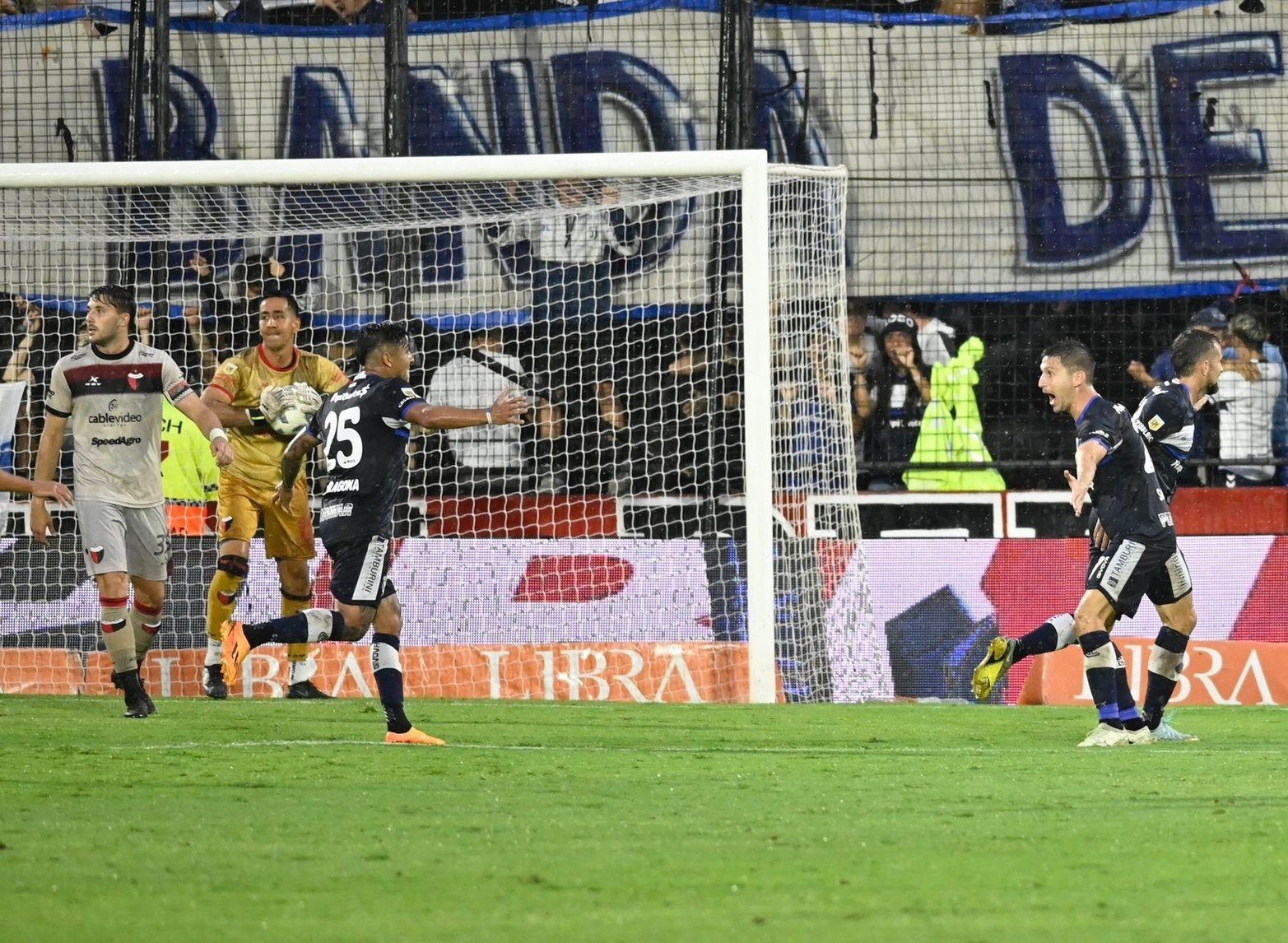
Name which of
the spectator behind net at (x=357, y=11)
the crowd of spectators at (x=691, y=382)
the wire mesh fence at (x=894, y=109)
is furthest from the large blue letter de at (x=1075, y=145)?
the spectator behind net at (x=357, y=11)

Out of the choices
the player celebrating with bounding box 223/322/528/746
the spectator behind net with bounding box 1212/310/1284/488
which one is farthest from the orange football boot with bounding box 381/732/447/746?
the spectator behind net with bounding box 1212/310/1284/488

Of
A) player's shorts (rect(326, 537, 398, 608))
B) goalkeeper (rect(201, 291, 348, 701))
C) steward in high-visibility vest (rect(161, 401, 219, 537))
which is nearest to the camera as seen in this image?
player's shorts (rect(326, 537, 398, 608))

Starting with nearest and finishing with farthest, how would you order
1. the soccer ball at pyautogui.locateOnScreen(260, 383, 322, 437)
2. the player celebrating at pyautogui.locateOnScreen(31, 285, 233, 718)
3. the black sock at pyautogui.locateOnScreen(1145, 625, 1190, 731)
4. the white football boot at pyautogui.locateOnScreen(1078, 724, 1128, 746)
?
1. the white football boot at pyautogui.locateOnScreen(1078, 724, 1128, 746)
2. the black sock at pyautogui.locateOnScreen(1145, 625, 1190, 731)
3. the player celebrating at pyautogui.locateOnScreen(31, 285, 233, 718)
4. the soccer ball at pyautogui.locateOnScreen(260, 383, 322, 437)

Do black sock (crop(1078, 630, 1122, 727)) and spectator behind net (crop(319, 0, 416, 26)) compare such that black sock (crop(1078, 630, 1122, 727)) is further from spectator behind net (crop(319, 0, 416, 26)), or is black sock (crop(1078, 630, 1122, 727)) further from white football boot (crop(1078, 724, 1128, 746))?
spectator behind net (crop(319, 0, 416, 26))

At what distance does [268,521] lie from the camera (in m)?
10.7

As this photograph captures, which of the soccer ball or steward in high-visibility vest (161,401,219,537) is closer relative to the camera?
the soccer ball

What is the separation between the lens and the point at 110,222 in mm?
12656

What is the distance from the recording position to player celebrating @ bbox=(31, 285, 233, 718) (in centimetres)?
934

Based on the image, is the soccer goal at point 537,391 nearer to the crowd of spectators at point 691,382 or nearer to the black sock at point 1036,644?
the crowd of spectators at point 691,382

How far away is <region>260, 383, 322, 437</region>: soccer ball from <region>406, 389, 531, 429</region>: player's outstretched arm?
95.1 inches

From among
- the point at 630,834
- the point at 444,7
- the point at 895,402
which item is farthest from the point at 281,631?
the point at 444,7

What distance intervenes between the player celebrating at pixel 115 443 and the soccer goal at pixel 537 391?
191 cm

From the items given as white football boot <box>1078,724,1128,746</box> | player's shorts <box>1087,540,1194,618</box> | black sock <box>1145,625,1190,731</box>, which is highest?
player's shorts <box>1087,540,1194,618</box>

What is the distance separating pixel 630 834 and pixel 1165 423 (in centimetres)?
448
